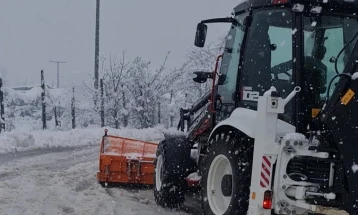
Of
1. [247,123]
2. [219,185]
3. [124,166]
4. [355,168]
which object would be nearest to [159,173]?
[124,166]

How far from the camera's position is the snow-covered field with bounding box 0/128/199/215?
6402 mm

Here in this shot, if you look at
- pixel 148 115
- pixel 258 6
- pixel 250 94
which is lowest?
pixel 148 115

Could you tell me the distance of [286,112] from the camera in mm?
4824

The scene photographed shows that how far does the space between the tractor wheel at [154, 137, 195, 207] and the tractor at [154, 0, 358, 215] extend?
120cm

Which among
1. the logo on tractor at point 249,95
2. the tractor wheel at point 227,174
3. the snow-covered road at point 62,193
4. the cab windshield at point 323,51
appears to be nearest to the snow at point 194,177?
the snow-covered road at point 62,193

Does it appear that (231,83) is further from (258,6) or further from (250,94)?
(258,6)

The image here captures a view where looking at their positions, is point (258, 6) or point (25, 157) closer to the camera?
point (258, 6)

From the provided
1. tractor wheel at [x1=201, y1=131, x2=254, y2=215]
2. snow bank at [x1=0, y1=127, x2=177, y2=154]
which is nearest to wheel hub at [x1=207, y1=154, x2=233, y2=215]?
tractor wheel at [x1=201, y1=131, x2=254, y2=215]

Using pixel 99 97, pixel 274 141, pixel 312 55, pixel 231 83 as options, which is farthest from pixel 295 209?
pixel 99 97

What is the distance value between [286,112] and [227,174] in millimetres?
1013

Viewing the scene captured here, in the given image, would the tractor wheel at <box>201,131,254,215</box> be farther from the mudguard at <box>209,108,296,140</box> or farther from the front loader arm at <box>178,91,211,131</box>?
the front loader arm at <box>178,91,211,131</box>

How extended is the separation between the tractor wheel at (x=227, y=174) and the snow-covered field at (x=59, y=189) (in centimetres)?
125

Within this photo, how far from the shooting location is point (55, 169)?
9672 millimetres

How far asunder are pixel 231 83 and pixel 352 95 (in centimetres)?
208
